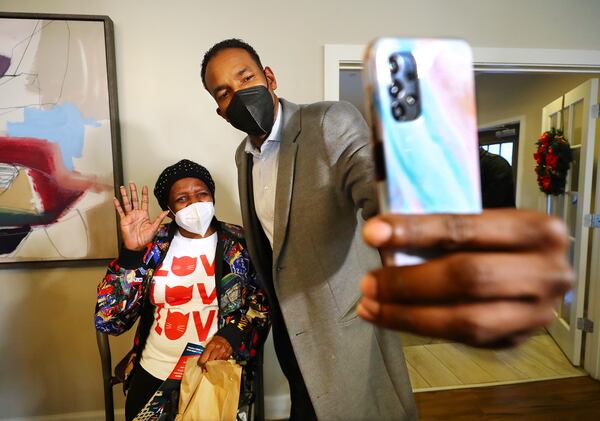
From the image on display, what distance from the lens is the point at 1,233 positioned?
4.87ft

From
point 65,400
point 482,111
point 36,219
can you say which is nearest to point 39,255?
point 36,219

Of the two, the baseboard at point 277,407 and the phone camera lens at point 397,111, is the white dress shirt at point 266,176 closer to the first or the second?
the phone camera lens at point 397,111

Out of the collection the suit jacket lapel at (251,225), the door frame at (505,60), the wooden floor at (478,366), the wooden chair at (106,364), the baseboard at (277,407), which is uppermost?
the door frame at (505,60)

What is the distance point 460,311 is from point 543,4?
2150 millimetres

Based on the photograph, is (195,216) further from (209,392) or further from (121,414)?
(121,414)

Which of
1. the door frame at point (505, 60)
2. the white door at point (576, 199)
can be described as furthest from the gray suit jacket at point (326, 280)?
the white door at point (576, 199)

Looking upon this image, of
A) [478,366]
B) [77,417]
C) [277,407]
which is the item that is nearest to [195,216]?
[277,407]

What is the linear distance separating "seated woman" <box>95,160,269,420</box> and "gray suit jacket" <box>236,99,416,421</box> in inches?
16.0

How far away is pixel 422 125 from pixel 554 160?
2.75 metres

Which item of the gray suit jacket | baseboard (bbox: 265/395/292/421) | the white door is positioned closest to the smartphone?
the gray suit jacket

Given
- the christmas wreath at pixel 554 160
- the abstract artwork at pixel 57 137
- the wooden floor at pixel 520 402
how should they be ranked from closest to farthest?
the abstract artwork at pixel 57 137 < the wooden floor at pixel 520 402 < the christmas wreath at pixel 554 160

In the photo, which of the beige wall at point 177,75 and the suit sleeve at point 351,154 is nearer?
the suit sleeve at point 351,154

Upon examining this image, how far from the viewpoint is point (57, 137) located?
4.76ft

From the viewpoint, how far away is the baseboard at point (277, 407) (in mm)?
1758
